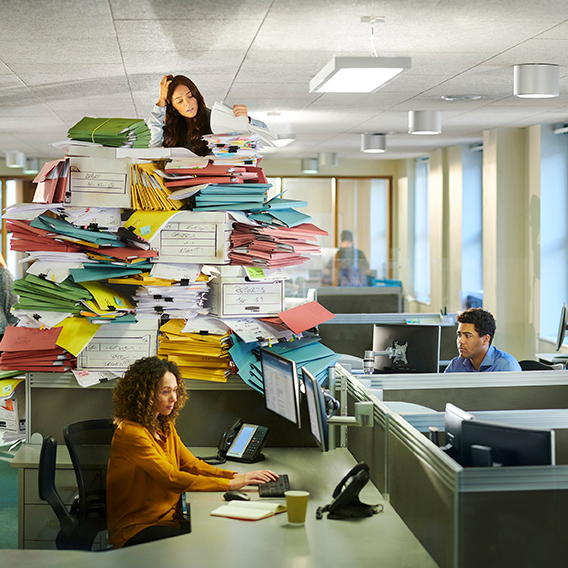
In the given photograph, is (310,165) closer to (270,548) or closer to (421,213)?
(421,213)

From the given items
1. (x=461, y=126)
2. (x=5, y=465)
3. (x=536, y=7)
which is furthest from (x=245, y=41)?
(x=461, y=126)

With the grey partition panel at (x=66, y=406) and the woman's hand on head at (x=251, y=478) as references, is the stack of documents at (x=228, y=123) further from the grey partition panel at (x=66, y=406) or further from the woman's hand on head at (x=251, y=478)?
the woman's hand on head at (x=251, y=478)

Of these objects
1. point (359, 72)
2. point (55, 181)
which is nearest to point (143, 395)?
point (55, 181)

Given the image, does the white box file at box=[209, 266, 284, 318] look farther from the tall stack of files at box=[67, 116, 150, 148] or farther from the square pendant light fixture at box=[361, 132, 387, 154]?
the square pendant light fixture at box=[361, 132, 387, 154]

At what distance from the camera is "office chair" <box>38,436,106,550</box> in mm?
2863

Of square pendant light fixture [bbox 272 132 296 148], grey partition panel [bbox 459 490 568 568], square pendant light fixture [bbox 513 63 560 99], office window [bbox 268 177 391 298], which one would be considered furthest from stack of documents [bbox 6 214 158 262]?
office window [bbox 268 177 391 298]

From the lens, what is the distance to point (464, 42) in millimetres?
4023

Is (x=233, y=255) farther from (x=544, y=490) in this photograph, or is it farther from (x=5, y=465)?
(x=5, y=465)

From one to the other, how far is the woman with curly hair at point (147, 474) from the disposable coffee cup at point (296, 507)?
410 mm

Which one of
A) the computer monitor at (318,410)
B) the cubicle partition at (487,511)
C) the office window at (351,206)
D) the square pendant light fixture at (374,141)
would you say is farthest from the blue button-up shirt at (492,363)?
the office window at (351,206)

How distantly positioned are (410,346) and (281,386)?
5.16 feet

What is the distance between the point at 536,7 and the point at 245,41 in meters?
1.49

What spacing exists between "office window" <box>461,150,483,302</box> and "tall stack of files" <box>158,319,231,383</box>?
20.0 feet

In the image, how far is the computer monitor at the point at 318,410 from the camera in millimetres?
2695
